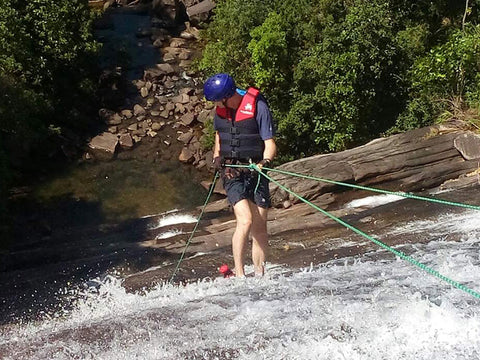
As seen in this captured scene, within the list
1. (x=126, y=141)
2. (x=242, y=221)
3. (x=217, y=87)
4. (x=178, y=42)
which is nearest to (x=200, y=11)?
(x=178, y=42)

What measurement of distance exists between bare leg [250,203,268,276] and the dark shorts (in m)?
0.12

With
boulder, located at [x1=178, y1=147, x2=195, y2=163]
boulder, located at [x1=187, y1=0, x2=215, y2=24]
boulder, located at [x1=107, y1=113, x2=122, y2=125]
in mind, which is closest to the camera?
boulder, located at [x1=178, y1=147, x2=195, y2=163]

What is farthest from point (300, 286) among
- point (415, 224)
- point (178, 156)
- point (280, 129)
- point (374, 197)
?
point (178, 156)

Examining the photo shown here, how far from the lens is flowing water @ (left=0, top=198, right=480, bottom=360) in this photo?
4.95 meters

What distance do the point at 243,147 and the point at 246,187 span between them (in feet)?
1.41

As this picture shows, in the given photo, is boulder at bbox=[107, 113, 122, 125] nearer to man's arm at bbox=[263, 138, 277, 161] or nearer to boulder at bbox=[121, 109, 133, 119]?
boulder at bbox=[121, 109, 133, 119]

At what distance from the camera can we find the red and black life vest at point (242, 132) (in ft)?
21.4

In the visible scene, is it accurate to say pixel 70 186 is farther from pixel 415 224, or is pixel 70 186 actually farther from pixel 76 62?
pixel 415 224

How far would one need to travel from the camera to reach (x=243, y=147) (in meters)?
6.64

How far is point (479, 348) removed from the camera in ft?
15.4

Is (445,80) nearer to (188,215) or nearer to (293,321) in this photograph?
(188,215)

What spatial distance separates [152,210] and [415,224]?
7.00 meters

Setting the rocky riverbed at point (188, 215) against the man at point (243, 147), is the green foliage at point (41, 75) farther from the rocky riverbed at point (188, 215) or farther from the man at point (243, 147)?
the man at point (243, 147)

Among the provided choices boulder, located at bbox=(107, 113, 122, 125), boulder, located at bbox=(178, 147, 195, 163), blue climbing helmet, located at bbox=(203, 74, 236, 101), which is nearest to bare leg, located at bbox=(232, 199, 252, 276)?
blue climbing helmet, located at bbox=(203, 74, 236, 101)
